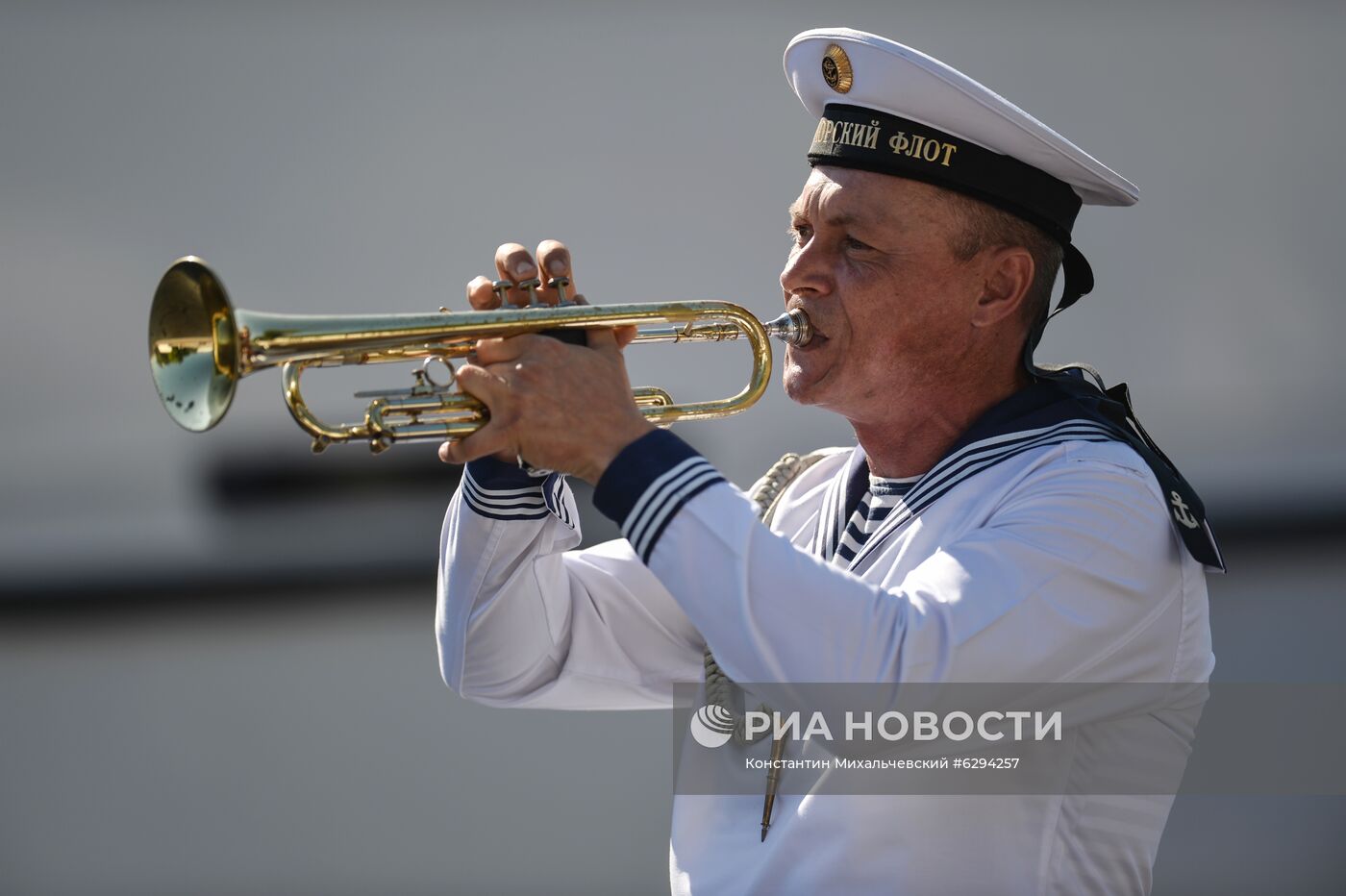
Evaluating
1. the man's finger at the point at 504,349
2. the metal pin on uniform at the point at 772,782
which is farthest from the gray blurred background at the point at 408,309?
the man's finger at the point at 504,349

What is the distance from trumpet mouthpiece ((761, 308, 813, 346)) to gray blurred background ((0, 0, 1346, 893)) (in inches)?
48.5

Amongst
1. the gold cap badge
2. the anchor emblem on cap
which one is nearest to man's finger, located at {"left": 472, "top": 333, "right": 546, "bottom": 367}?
the gold cap badge

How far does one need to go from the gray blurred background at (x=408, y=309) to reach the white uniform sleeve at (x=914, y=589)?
1.71 meters

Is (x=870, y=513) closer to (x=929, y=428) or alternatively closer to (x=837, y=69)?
(x=929, y=428)

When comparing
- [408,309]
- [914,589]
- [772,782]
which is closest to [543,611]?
[772,782]

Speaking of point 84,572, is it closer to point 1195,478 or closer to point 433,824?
point 433,824

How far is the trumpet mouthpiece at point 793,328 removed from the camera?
2.20 metres

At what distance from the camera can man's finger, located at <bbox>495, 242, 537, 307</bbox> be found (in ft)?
6.84

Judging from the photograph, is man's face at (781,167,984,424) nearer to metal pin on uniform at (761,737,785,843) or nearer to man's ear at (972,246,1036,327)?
man's ear at (972,246,1036,327)

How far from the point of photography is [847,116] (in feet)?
7.35

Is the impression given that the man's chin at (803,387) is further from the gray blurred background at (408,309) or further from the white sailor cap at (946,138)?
the gray blurred background at (408,309)

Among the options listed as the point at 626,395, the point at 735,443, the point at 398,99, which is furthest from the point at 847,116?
the point at 398,99

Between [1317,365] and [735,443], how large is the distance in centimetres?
155

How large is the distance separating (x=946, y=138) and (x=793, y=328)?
38 centimetres
